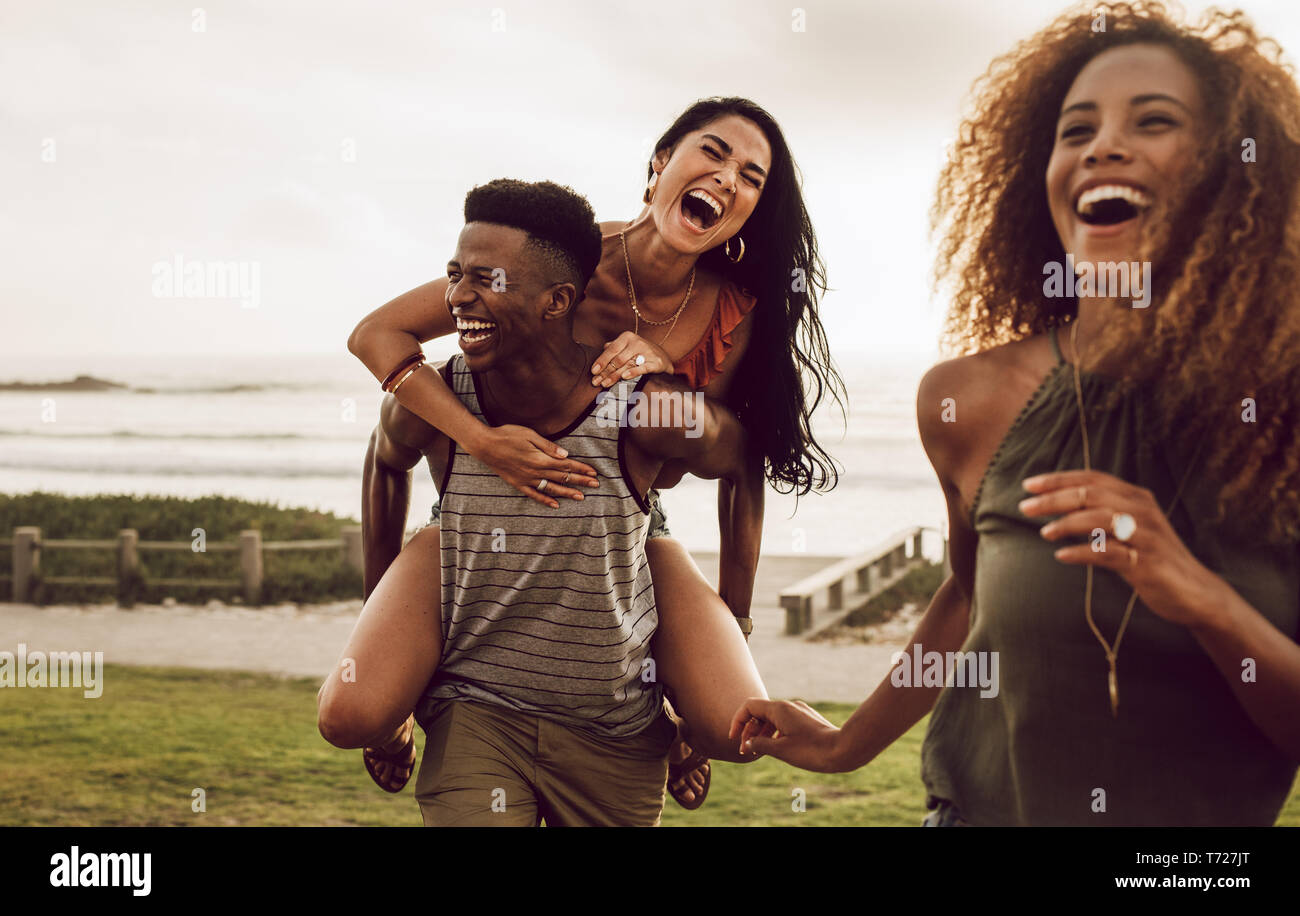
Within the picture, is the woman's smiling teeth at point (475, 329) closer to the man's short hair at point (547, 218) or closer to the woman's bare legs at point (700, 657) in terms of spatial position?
the man's short hair at point (547, 218)

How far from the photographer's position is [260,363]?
40625 mm

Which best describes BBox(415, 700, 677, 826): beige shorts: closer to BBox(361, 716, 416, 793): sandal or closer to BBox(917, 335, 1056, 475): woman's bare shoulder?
BBox(361, 716, 416, 793): sandal

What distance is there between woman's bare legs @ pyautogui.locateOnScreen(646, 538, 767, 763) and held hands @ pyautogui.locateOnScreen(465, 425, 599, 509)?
0.49 meters

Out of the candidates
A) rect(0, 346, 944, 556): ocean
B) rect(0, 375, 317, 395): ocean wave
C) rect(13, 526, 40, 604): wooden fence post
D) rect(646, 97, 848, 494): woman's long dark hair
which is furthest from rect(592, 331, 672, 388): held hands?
rect(0, 375, 317, 395): ocean wave

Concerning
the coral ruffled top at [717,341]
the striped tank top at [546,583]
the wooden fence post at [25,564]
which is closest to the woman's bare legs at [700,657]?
the striped tank top at [546,583]

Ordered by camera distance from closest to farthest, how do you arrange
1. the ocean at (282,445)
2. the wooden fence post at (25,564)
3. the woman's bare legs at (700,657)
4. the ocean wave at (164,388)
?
1. the woman's bare legs at (700,657)
2. the wooden fence post at (25,564)
3. the ocean at (282,445)
4. the ocean wave at (164,388)

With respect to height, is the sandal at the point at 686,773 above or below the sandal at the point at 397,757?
below

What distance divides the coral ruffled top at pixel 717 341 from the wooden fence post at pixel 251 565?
12.9 meters

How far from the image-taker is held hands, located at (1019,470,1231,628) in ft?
5.44

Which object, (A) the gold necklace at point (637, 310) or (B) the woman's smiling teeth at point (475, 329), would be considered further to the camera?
(A) the gold necklace at point (637, 310)

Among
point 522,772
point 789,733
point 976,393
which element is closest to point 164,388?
point 522,772

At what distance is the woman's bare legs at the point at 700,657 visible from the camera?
2926 millimetres
